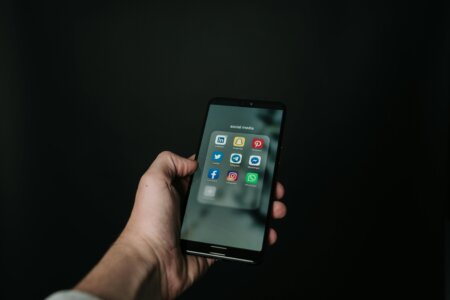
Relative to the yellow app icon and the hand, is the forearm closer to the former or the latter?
the hand

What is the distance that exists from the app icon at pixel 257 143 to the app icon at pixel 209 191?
11 centimetres

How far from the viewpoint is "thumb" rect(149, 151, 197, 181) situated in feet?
3.20

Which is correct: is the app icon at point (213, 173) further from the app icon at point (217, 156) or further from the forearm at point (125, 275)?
the forearm at point (125, 275)

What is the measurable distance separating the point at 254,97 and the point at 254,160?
415 millimetres

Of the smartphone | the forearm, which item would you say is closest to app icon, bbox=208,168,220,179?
the smartphone

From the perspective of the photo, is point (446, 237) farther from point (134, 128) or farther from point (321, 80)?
point (134, 128)

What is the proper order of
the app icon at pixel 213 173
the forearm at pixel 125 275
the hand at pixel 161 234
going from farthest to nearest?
the app icon at pixel 213 173 → the hand at pixel 161 234 → the forearm at pixel 125 275

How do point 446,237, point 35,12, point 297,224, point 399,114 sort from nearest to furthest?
point 446,237, point 399,114, point 297,224, point 35,12

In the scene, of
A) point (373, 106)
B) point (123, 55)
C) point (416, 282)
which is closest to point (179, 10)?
point (123, 55)

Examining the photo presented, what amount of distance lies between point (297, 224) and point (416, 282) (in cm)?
32

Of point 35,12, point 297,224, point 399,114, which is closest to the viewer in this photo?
point 399,114

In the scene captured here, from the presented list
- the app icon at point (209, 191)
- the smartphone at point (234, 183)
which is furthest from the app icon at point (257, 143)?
the app icon at point (209, 191)

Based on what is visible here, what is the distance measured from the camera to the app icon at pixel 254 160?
1001mm

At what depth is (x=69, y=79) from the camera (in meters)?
1.52
